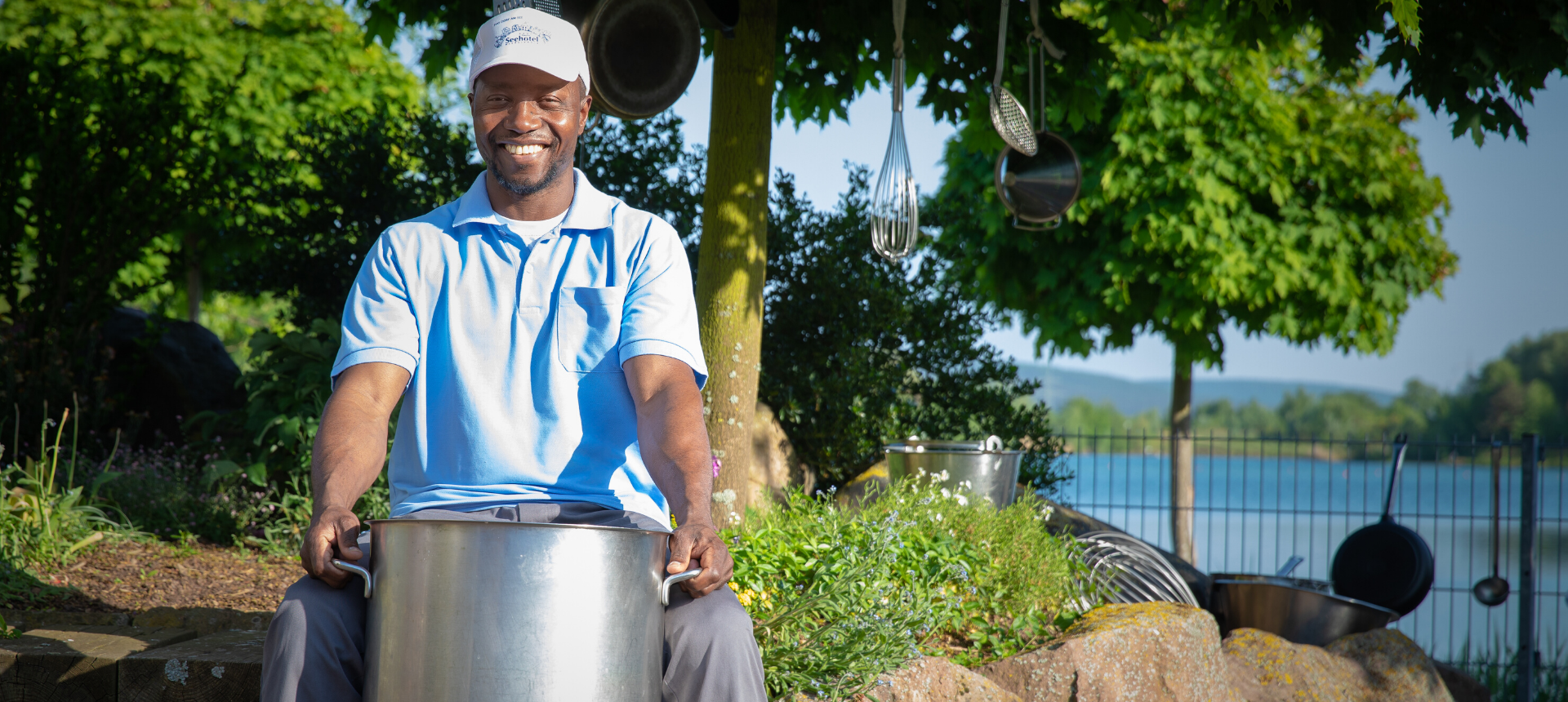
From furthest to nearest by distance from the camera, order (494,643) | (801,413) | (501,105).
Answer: (801,413), (501,105), (494,643)

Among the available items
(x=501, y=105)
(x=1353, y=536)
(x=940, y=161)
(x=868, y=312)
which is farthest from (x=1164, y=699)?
(x=940, y=161)

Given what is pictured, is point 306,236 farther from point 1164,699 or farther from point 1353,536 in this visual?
point 1353,536

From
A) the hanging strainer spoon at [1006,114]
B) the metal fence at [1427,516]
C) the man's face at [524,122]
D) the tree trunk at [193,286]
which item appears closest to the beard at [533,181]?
the man's face at [524,122]

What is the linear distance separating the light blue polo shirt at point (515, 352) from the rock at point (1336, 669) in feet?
8.82

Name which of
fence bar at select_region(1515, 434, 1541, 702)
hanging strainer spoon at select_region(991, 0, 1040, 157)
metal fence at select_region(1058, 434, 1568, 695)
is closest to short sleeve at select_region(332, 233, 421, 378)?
hanging strainer spoon at select_region(991, 0, 1040, 157)

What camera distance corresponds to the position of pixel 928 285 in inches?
281

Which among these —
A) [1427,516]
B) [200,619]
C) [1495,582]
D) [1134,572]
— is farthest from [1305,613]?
[1427,516]

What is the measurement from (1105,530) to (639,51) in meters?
3.37

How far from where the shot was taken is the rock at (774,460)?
6125mm

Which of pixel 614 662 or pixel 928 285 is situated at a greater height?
pixel 928 285

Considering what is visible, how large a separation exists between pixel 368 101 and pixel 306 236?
13.3 ft

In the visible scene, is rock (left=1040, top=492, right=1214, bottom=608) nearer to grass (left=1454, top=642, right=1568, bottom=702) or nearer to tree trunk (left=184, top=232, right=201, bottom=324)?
grass (left=1454, top=642, right=1568, bottom=702)

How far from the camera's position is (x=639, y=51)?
4.02 metres

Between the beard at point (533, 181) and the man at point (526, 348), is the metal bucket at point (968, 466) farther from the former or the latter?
the beard at point (533, 181)
